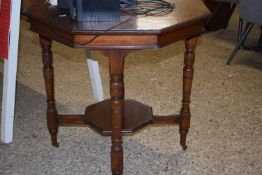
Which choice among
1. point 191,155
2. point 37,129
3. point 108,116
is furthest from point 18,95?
point 191,155

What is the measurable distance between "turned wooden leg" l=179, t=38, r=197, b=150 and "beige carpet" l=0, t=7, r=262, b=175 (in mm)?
101

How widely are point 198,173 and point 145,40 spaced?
2.13ft

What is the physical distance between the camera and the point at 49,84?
1567 mm

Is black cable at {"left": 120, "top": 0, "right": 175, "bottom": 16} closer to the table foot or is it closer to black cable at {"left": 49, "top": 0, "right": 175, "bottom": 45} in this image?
black cable at {"left": 49, "top": 0, "right": 175, "bottom": 45}

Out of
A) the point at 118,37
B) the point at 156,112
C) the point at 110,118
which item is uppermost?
the point at 118,37

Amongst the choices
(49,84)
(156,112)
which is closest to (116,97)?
(49,84)

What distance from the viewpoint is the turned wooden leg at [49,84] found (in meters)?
1.48

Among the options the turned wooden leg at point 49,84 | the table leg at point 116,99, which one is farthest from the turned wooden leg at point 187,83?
the turned wooden leg at point 49,84

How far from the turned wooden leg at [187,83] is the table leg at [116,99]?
0.35m

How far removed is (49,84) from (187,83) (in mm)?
567

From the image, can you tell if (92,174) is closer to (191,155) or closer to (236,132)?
(191,155)

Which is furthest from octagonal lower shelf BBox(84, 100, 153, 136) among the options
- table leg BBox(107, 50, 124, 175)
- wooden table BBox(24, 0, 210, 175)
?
table leg BBox(107, 50, 124, 175)

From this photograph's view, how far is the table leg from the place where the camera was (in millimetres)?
1213

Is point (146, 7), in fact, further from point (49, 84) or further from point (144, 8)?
point (49, 84)
